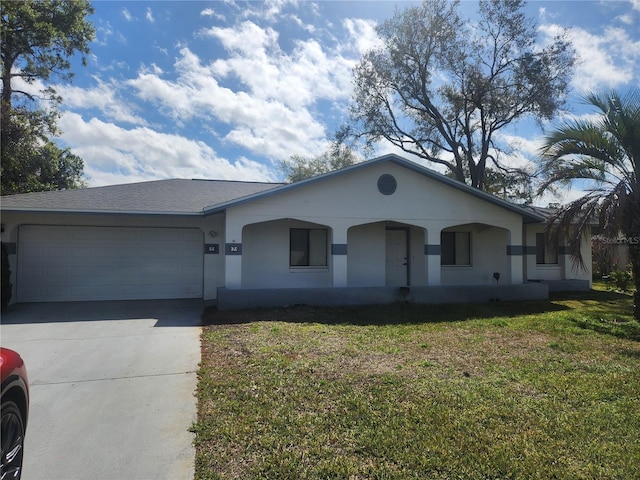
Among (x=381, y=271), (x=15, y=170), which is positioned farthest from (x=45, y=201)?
(x=15, y=170)

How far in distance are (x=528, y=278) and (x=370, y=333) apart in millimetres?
9952

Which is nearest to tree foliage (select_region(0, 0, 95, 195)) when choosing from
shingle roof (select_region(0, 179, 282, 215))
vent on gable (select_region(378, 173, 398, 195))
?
shingle roof (select_region(0, 179, 282, 215))

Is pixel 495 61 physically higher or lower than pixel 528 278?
higher

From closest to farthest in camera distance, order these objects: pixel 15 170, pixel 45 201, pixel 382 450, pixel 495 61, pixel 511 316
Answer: pixel 382 450
pixel 511 316
pixel 45 201
pixel 15 170
pixel 495 61

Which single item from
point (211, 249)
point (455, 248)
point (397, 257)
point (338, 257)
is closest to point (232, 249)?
point (211, 249)

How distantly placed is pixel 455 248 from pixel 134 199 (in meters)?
11.3

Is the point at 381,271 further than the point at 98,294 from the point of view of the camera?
Yes

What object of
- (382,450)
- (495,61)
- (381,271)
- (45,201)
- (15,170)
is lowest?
(382,450)

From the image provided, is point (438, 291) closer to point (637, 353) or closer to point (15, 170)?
point (637, 353)

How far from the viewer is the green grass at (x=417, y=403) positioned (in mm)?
3129

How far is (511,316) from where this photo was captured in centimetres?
998

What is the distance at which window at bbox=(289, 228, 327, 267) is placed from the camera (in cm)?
1258

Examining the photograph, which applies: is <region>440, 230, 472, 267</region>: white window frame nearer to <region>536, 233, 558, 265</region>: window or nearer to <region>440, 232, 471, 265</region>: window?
<region>440, 232, 471, 265</region>: window

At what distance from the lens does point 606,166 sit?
8594 millimetres
